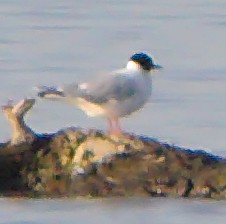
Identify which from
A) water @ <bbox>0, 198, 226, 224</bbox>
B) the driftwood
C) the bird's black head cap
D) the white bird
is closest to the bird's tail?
the white bird

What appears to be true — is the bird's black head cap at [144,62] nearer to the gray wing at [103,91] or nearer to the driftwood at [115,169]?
the gray wing at [103,91]

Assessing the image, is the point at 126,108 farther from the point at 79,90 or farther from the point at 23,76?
the point at 23,76

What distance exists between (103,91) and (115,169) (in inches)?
44.9

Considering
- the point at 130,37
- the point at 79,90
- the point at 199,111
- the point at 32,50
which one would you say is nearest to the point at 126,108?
the point at 79,90

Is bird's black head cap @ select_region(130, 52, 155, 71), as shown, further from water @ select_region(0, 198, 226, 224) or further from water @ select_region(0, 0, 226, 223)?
water @ select_region(0, 198, 226, 224)

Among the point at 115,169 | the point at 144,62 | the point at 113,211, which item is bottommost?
the point at 113,211

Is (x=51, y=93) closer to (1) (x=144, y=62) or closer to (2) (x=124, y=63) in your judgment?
(1) (x=144, y=62)

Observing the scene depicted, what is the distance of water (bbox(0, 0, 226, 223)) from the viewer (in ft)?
34.7

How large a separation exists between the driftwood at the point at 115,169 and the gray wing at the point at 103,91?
2.73 ft

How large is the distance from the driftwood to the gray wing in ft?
2.73

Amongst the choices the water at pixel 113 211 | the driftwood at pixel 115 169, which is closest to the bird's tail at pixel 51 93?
the driftwood at pixel 115 169

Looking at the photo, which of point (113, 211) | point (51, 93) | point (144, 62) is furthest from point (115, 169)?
point (144, 62)

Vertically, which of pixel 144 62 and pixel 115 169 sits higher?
pixel 144 62

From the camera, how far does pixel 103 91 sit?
11633 millimetres
